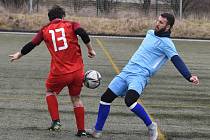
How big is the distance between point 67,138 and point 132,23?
2747 cm

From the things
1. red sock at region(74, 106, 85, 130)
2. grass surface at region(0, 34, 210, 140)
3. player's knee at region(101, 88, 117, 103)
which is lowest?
grass surface at region(0, 34, 210, 140)

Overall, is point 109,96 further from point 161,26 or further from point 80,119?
point 161,26

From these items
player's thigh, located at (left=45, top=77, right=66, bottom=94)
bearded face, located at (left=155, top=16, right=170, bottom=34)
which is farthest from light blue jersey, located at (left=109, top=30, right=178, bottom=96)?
player's thigh, located at (left=45, top=77, right=66, bottom=94)

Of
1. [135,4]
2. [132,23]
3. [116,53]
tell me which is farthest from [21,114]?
[135,4]

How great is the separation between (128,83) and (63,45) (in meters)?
1.11

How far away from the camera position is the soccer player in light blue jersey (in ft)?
23.2

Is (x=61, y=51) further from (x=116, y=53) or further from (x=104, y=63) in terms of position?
(x=116, y=53)

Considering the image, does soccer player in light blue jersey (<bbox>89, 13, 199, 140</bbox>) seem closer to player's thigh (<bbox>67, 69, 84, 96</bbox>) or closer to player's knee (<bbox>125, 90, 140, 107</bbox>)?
player's knee (<bbox>125, 90, 140, 107</bbox>)

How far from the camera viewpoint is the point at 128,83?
7188mm

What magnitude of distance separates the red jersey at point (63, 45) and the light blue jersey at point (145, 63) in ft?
2.42

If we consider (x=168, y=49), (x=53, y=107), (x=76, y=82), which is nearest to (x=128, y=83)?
(x=168, y=49)

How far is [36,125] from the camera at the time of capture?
8.29 meters

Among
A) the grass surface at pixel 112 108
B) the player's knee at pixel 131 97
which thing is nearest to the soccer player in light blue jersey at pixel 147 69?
the player's knee at pixel 131 97

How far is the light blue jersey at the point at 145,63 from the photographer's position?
7156 mm
